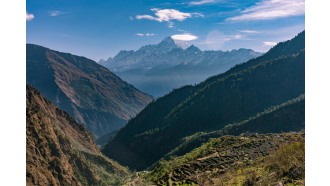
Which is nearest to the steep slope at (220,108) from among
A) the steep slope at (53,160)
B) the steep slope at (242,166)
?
the steep slope at (53,160)

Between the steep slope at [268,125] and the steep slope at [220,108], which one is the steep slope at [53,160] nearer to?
the steep slope at [268,125]

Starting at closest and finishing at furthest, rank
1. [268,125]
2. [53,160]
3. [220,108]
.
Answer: [53,160]
[268,125]
[220,108]

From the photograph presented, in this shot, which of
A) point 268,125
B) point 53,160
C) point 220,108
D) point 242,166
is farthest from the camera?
point 220,108

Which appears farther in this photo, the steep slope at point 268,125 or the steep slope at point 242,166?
the steep slope at point 268,125

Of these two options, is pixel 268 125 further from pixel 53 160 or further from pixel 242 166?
pixel 242 166

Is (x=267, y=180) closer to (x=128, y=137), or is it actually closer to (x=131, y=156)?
(x=131, y=156)

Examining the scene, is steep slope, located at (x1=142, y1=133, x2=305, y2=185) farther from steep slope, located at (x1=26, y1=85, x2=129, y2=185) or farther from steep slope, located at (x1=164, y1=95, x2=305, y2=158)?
steep slope, located at (x1=164, y1=95, x2=305, y2=158)

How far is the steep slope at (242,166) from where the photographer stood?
23.7 m

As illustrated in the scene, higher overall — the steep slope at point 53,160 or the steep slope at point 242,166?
the steep slope at point 242,166

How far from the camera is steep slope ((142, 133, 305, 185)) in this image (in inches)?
931

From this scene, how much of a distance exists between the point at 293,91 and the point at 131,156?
276 ft

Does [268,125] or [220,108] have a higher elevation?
[220,108]

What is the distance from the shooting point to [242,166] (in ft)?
121

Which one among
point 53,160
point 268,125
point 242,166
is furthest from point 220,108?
point 242,166
